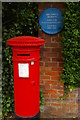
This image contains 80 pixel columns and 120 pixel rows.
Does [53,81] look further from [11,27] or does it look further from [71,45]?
[11,27]

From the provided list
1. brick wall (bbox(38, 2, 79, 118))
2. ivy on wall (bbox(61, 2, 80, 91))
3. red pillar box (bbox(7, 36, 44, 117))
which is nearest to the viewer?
red pillar box (bbox(7, 36, 44, 117))

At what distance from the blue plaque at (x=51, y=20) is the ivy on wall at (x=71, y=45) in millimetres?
157

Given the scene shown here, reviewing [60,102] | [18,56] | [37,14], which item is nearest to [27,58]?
[18,56]

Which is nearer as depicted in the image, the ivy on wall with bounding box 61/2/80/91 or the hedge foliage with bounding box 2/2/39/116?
the ivy on wall with bounding box 61/2/80/91

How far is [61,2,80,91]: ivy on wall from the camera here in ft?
9.44

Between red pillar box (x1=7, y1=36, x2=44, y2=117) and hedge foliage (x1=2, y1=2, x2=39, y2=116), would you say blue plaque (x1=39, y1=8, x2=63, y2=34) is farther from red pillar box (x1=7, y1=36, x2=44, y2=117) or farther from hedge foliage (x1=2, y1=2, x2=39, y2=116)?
red pillar box (x1=7, y1=36, x2=44, y2=117)

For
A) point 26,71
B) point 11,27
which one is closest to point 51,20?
point 11,27

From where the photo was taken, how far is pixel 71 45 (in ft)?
9.75

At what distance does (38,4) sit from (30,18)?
0.31 m

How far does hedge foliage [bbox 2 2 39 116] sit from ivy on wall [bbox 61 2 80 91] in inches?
23.4

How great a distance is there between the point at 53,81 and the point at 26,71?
1030 mm

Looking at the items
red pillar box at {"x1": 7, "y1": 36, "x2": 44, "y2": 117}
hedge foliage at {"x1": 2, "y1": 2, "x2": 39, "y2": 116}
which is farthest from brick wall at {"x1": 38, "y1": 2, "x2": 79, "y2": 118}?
red pillar box at {"x1": 7, "y1": 36, "x2": 44, "y2": 117}

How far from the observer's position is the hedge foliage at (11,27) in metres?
3.12

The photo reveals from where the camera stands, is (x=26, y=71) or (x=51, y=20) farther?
(x=51, y=20)
